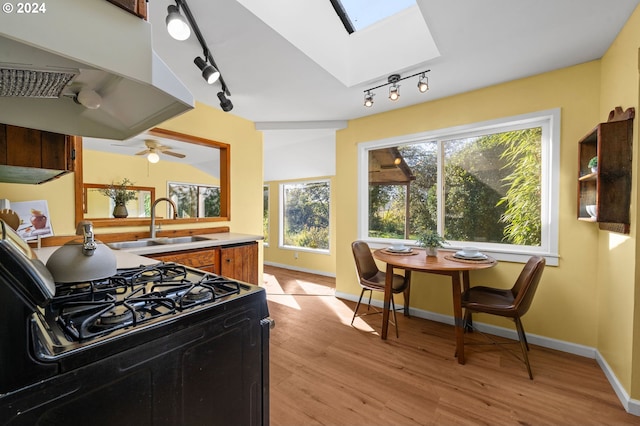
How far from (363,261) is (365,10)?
2326 millimetres

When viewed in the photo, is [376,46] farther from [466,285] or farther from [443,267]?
[466,285]

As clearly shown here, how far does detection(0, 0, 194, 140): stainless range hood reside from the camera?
1.71ft

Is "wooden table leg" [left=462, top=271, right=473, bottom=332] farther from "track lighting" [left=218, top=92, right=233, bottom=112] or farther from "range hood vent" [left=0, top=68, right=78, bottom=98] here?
"range hood vent" [left=0, top=68, right=78, bottom=98]

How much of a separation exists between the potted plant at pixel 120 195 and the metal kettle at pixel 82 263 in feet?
6.17

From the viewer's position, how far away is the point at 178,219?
2686 millimetres

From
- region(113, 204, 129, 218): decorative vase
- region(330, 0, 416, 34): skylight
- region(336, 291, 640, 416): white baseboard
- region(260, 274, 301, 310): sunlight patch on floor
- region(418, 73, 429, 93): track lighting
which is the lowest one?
region(260, 274, 301, 310): sunlight patch on floor

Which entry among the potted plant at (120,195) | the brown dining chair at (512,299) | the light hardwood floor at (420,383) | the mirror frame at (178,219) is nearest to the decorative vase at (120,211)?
the potted plant at (120,195)

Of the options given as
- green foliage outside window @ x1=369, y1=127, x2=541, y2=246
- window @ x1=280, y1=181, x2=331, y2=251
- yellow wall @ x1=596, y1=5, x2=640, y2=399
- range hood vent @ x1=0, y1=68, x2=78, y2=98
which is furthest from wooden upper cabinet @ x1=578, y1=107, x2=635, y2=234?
window @ x1=280, y1=181, x2=331, y2=251

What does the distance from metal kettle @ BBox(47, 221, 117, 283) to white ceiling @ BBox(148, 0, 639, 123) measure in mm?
1437

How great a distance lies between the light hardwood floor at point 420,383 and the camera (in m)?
1.49

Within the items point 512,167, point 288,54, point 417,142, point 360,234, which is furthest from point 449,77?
point 360,234

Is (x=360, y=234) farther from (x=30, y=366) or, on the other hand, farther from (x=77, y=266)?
(x=30, y=366)

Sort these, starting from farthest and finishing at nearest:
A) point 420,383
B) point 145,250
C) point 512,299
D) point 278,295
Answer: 1. point 278,295
2. point 512,299
3. point 145,250
4. point 420,383

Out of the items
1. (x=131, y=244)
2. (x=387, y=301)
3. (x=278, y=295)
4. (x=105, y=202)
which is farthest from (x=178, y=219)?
(x=387, y=301)
